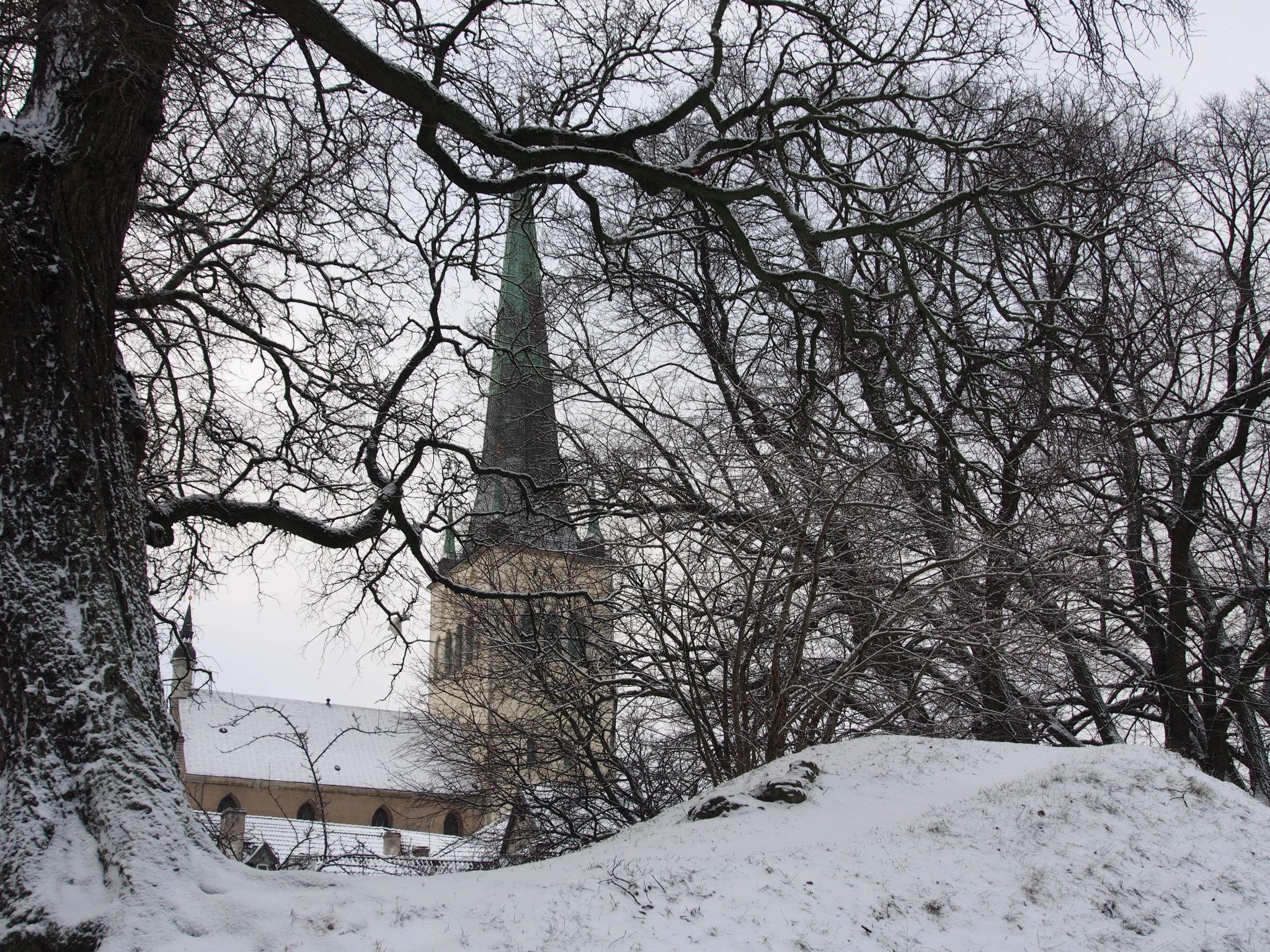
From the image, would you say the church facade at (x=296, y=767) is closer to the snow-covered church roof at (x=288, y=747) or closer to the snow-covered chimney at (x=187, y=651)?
the snow-covered church roof at (x=288, y=747)

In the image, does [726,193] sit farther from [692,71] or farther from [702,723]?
[702,723]

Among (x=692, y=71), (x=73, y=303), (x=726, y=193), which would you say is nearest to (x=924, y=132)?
(x=692, y=71)

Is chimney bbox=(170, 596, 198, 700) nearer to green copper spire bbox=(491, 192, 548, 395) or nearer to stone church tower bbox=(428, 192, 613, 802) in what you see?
stone church tower bbox=(428, 192, 613, 802)

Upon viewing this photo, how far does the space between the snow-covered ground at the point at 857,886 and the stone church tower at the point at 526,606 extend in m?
4.42

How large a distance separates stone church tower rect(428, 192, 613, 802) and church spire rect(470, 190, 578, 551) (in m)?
0.03

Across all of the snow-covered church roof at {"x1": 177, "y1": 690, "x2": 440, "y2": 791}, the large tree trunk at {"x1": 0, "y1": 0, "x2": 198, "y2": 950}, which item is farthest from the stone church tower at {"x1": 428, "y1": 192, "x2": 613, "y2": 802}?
the snow-covered church roof at {"x1": 177, "y1": 690, "x2": 440, "y2": 791}

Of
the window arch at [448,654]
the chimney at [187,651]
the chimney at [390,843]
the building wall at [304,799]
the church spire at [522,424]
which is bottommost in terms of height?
the chimney at [390,843]

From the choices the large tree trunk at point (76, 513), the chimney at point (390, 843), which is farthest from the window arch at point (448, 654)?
the chimney at point (390, 843)

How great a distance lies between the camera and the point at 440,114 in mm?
5215

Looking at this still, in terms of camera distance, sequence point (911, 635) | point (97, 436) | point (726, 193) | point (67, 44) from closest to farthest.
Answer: point (97, 436)
point (67, 44)
point (726, 193)
point (911, 635)

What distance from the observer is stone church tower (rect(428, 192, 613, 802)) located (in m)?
11.1

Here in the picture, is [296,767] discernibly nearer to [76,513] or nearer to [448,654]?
[448,654]

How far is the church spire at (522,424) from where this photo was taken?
10.1 m

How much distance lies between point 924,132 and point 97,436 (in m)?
6.37
